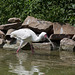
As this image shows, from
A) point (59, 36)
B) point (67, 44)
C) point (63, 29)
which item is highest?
point (63, 29)

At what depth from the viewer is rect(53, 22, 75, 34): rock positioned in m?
9.02

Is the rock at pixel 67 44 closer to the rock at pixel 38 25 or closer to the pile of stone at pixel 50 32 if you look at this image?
the pile of stone at pixel 50 32

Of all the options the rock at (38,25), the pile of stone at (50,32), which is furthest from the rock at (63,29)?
the rock at (38,25)

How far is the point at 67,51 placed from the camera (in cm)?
843

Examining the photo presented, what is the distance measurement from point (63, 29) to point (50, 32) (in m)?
0.67

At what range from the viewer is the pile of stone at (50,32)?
8.65 metres

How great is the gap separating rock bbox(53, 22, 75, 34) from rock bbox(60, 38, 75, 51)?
0.47 meters

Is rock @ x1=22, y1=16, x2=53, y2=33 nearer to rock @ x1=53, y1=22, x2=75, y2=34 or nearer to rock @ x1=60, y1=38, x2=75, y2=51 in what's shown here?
rock @ x1=53, y1=22, x2=75, y2=34

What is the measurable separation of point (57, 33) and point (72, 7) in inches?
61.1

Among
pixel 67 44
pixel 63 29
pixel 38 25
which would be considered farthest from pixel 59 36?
pixel 38 25

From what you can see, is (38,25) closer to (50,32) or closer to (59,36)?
(50,32)

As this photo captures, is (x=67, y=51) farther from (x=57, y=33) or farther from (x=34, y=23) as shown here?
(x=34, y=23)

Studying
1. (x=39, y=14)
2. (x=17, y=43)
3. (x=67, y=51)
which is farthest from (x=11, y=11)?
(x=67, y=51)

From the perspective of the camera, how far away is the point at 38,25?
30.7 ft
